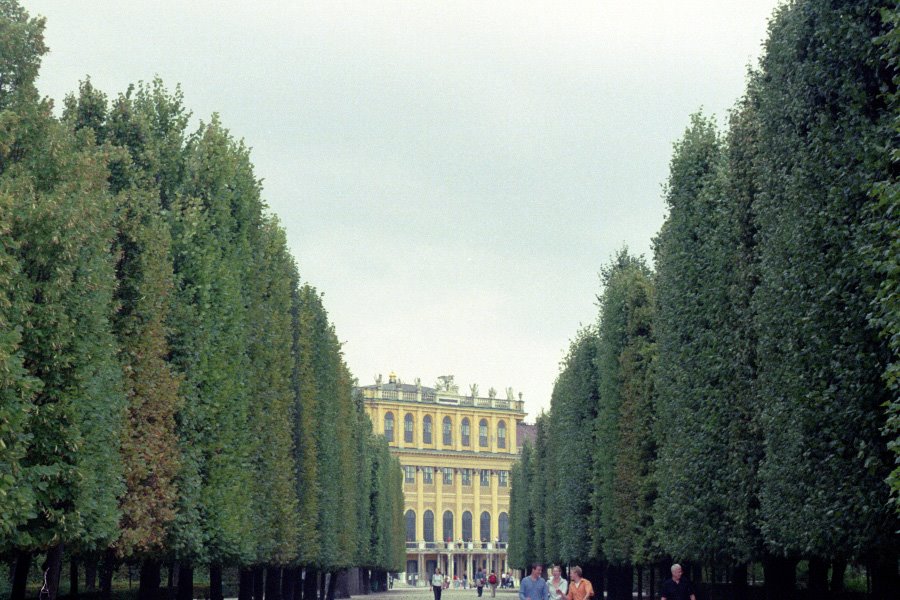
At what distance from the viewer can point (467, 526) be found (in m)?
161

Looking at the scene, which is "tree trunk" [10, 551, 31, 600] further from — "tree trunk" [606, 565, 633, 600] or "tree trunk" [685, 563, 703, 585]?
"tree trunk" [606, 565, 633, 600]

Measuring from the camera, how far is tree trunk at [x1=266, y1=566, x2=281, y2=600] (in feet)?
154

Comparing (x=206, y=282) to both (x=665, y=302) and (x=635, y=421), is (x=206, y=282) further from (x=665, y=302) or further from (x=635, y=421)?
(x=635, y=421)

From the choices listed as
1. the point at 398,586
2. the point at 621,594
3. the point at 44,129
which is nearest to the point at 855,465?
the point at 44,129

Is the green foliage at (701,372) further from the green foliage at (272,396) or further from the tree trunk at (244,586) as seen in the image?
the tree trunk at (244,586)

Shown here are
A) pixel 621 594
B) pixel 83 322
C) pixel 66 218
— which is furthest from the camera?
pixel 621 594

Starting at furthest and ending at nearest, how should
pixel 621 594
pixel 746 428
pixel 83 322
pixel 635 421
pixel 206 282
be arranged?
pixel 621 594
pixel 635 421
pixel 206 282
pixel 746 428
pixel 83 322

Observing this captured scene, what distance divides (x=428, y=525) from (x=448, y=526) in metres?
2.98

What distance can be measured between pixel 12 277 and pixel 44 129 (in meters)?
3.87

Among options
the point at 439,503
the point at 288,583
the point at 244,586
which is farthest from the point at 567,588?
the point at 439,503

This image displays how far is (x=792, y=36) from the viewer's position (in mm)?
22250

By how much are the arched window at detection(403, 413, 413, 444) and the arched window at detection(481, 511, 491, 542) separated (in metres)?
14.6

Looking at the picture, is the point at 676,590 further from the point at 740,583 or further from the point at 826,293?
the point at 826,293

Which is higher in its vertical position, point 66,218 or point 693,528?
point 66,218
